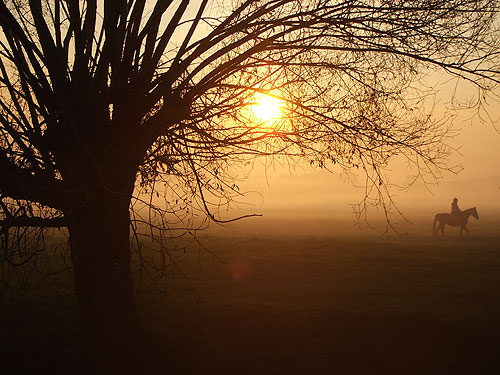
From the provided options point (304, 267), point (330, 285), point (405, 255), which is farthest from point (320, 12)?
point (405, 255)

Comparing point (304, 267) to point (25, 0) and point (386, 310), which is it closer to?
point (386, 310)

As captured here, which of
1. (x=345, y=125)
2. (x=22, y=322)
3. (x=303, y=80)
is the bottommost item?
(x=22, y=322)

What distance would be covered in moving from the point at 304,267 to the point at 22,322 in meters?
8.70

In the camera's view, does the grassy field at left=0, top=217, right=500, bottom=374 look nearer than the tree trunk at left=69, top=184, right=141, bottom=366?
No

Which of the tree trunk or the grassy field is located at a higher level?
the tree trunk

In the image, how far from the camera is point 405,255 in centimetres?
1825

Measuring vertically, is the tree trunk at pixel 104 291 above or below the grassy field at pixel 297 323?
above

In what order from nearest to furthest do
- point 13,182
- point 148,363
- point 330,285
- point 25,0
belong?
1. point 13,182
2. point 148,363
3. point 25,0
4. point 330,285

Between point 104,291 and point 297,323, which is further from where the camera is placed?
point 297,323

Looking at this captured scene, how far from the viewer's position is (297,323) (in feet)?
28.2

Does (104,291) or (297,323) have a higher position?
(104,291)

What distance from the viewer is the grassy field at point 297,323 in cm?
707

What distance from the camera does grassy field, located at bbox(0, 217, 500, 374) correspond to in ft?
23.2

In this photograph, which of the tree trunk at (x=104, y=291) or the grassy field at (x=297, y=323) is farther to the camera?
the grassy field at (x=297, y=323)
